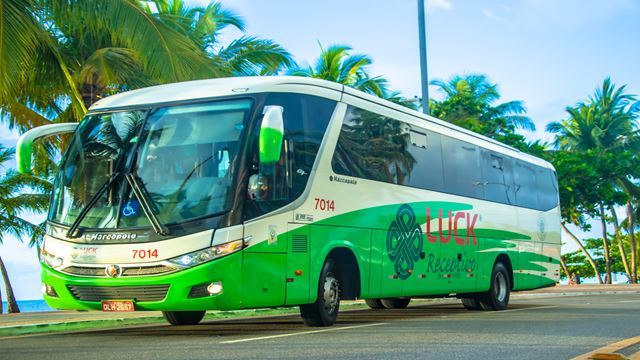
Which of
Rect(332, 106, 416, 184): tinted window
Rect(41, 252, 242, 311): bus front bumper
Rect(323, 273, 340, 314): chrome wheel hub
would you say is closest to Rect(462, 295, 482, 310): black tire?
Rect(332, 106, 416, 184): tinted window

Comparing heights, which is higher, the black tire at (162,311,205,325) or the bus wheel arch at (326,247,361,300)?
the bus wheel arch at (326,247,361,300)

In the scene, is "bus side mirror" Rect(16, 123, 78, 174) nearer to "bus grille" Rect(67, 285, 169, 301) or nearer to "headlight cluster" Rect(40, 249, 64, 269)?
"headlight cluster" Rect(40, 249, 64, 269)

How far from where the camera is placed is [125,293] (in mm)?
9539

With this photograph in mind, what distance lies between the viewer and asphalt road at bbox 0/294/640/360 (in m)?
8.07

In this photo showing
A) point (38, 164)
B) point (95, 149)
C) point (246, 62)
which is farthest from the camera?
point (246, 62)

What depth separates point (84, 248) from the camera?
9.81 meters

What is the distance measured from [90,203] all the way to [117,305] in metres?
1.32

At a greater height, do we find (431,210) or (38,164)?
(38,164)

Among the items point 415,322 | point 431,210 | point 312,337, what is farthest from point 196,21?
point 312,337

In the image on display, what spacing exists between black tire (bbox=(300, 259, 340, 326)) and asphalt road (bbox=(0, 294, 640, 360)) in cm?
23

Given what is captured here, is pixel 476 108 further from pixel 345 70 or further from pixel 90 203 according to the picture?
pixel 90 203

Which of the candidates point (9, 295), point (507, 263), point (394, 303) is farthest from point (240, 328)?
point (9, 295)

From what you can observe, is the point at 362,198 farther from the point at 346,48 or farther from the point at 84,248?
the point at 346,48

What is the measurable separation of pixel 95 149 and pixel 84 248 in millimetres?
1383
